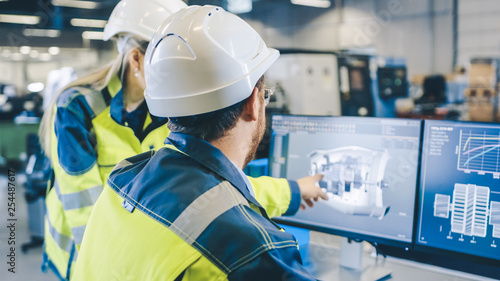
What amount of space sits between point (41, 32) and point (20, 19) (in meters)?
0.47

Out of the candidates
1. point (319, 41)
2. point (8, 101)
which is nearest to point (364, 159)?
point (8, 101)

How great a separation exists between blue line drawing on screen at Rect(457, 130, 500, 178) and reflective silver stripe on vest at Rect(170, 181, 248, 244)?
76 centimetres

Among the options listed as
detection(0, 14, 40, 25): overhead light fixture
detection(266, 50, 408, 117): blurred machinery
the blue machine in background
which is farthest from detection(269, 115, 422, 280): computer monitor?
detection(0, 14, 40, 25): overhead light fixture

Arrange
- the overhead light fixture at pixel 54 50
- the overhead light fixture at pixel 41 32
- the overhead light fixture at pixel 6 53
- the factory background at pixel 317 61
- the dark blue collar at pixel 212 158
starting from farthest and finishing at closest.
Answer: the overhead light fixture at pixel 41 32 < the overhead light fixture at pixel 54 50 < the overhead light fixture at pixel 6 53 < the factory background at pixel 317 61 < the dark blue collar at pixel 212 158

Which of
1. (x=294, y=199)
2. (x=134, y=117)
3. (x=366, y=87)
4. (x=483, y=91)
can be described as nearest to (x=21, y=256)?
(x=134, y=117)

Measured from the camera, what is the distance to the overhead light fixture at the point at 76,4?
9.11m

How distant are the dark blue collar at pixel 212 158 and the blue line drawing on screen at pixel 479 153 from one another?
68cm

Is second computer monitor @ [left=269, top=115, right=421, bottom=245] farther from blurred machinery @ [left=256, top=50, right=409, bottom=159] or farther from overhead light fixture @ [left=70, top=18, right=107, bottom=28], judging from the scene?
overhead light fixture @ [left=70, top=18, right=107, bottom=28]

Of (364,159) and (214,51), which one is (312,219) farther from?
Result: (214,51)

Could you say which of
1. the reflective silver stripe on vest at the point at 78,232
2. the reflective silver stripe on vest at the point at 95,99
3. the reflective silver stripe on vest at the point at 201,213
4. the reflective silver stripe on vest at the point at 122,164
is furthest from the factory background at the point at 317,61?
the reflective silver stripe on vest at the point at 201,213

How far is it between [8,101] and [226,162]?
26.0ft

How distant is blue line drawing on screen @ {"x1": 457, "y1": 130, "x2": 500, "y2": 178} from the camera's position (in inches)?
46.0

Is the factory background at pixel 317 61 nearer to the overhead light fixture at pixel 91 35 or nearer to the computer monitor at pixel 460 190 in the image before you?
the overhead light fixture at pixel 91 35

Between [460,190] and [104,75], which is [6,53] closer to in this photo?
[104,75]
